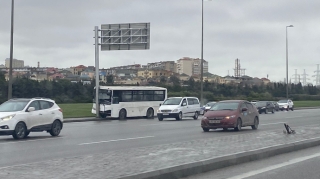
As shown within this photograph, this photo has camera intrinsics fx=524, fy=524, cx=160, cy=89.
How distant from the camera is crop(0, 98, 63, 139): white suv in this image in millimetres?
20531

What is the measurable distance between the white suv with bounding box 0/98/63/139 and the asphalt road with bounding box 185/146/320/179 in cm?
1087

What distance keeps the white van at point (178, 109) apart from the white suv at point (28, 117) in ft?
51.2

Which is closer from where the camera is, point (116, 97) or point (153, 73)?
point (116, 97)

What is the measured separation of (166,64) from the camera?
639ft

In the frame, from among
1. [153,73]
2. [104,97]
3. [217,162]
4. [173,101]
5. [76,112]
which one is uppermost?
[153,73]

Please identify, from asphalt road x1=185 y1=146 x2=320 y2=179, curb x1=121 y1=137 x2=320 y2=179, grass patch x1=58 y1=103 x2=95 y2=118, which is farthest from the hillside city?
asphalt road x1=185 y1=146 x2=320 y2=179

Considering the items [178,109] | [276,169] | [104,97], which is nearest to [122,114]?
[104,97]

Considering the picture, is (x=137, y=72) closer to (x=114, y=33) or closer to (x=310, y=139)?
(x=114, y=33)

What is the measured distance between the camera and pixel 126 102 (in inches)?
1651

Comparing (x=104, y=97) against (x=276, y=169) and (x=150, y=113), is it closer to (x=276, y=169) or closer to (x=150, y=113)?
(x=150, y=113)

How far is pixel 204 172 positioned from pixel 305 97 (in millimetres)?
98706

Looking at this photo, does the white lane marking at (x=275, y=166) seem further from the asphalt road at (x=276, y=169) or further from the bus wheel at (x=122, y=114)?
the bus wheel at (x=122, y=114)

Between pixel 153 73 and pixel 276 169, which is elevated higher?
pixel 153 73

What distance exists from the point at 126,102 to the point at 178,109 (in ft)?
17.5
